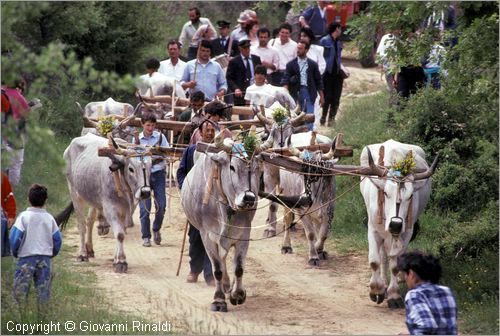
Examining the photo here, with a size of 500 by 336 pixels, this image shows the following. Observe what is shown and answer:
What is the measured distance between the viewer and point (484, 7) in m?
13.8

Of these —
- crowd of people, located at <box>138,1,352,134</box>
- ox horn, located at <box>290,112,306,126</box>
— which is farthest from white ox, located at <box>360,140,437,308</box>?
crowd of people, located at <box>138,1,352,134</box>

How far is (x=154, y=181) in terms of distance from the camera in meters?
16.1

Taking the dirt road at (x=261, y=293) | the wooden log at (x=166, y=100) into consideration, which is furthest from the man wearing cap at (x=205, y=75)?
the dirt road at (x=261, y=293)

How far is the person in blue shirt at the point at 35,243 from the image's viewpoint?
1151cm

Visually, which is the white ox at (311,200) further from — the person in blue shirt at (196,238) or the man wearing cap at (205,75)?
the man wearing cap at (205,75)

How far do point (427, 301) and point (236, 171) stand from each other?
4529mm

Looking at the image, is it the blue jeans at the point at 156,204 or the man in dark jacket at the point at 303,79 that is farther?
the man in dark jacket at the point at 303,79

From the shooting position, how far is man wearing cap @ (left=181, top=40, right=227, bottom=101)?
19.0m

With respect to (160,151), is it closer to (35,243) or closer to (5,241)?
(5,241)

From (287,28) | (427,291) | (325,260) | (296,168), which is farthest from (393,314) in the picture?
(287,28)

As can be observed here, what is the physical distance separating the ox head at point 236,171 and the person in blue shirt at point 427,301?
13.0 ft

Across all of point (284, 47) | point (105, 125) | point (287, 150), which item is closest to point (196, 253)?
point (287, 150)

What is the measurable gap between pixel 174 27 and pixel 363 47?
50.0ft

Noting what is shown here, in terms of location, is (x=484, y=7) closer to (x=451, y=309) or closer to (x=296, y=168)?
(x=296, y=168)
